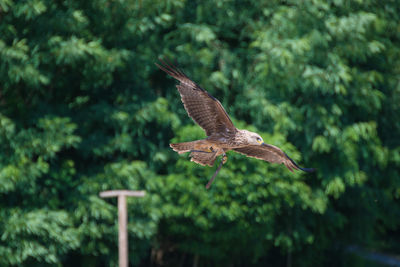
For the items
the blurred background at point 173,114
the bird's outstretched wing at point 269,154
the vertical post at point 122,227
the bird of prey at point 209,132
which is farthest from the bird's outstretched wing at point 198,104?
the blurred background at point 173,114

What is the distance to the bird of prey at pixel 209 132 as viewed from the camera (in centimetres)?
532

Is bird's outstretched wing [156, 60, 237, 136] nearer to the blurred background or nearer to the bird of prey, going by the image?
the bird of prey

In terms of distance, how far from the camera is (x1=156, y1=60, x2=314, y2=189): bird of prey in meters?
5.32

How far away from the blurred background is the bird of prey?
4977mm

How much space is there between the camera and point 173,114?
1151 cm

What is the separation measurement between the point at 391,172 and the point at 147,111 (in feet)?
17.5

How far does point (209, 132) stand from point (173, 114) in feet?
19.4

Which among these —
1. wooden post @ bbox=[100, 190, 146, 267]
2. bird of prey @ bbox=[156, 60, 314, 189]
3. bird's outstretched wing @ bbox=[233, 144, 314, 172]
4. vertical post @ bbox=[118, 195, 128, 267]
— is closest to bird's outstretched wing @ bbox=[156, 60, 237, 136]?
bird of prey @ bbox=[156, 60, 314, 189]

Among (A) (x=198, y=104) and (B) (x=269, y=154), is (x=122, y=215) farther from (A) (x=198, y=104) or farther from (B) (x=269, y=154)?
(A) (x=198, y=104)

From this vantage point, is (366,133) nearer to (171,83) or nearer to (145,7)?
(171,83)

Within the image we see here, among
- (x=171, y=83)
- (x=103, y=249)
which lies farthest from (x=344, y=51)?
(x=103, y=249)

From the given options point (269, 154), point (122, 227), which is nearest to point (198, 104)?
point (269, 154)

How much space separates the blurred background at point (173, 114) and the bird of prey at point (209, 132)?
4.98 m

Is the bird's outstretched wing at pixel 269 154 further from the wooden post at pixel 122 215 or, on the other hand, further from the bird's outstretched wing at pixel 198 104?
the wooden post at pixel 122 215
